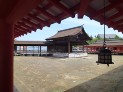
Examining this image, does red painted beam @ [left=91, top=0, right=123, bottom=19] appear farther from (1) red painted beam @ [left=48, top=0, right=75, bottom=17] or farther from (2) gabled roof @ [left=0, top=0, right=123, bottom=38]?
(1) red painted beam @ [left=48, top=0, right=75, bottom=17]

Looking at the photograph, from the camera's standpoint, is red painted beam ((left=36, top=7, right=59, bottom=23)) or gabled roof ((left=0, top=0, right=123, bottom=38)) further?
red painted beam ((left=36, top=7, right=59, bottom=23))

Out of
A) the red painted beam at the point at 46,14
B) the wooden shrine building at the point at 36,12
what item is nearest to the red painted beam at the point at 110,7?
the wooden shrine building at the point at 36,12

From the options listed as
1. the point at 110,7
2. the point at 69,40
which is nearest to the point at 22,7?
the point at 110,7

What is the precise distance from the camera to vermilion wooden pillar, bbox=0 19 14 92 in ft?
14.8

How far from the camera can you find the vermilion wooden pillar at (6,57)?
4.50 m

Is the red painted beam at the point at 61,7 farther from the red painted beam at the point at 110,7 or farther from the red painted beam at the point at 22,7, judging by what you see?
the red painted beam at the point at 110,7

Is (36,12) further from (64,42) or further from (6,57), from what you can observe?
(64,42)

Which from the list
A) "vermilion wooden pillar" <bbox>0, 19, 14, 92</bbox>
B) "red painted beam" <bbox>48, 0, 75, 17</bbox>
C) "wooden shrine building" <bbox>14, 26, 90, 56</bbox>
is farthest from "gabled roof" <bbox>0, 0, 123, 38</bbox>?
"wooden shrine building" <bbox>14, 26, 90, 56</bbox>

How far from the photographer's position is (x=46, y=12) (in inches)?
170

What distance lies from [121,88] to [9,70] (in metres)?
8.02

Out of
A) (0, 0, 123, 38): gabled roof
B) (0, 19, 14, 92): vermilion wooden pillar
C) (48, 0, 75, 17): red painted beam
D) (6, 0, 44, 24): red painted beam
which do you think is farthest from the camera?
(0, 19, 14, 92): vermilion wooden pillar

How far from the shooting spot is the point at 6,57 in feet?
15.2

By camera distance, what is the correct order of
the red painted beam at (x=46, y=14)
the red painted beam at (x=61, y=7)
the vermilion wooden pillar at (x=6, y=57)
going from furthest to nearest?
the vermilion wooden pillar at (x=6, y=57) → the red painted beam at (x=46, y=14) → the red painted beam at (x=61, y=7)

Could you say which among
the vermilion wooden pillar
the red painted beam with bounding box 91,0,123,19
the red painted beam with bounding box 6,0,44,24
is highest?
the red painted beam with bounding box 91,0,123,19
